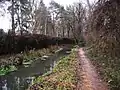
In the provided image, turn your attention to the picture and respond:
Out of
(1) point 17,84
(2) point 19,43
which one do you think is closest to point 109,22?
(1) point 17,84

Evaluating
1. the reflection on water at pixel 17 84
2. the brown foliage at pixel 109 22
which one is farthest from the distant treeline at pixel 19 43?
the brown foliage at pixel 109 22

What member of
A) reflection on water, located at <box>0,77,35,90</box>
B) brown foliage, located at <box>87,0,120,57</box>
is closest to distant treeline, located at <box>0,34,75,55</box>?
reflection on water, located at <box>0,77,35,90</box>

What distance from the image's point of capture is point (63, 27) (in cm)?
7875

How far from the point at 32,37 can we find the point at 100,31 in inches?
1113

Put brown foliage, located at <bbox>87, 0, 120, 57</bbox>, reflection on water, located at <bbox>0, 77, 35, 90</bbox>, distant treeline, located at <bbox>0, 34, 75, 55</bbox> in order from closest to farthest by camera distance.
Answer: brown foliage, located at <bbox>87, 0, 120, 57</bbox>
reflection on water, located at <bbox>0, 77, 35, 90</bbox>
distant treeline, located at <bbox>0, 34, 75, 55</bbox>

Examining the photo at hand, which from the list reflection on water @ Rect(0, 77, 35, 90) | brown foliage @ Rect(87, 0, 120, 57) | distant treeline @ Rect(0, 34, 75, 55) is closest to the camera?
brown foliage @ Rect(87, 0, 120, 57)

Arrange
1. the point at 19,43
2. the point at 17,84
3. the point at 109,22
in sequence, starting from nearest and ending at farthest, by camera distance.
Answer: the point at 109,22
the point at 17,84
the point at 19,43

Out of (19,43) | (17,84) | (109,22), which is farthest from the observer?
(19,43)

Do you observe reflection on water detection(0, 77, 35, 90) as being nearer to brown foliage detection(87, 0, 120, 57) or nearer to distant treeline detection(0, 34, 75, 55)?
brown foliage detection(87, 0, 120, 57)

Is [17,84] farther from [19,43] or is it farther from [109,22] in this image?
[19,43]

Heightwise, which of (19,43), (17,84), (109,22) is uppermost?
(109,22)

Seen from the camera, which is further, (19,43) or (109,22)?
(19,43)

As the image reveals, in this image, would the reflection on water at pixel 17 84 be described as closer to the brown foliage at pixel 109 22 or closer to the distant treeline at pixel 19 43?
the brown foliage at pixel 109 22

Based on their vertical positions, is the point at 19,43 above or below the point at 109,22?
below
